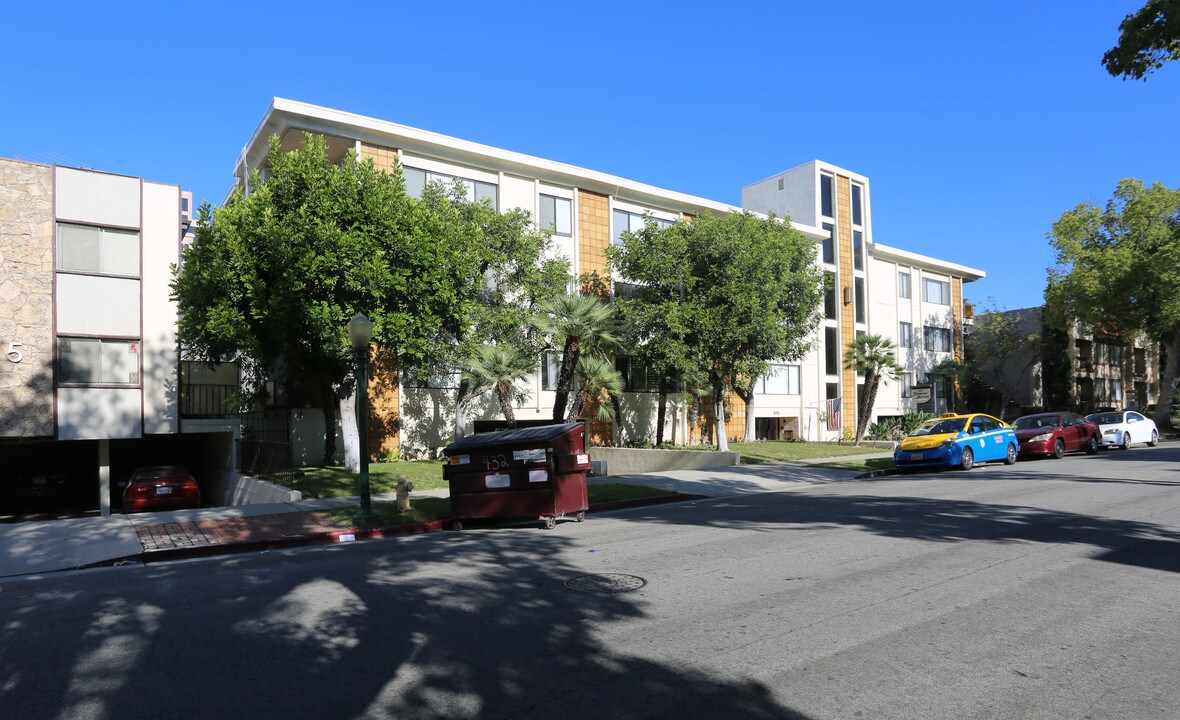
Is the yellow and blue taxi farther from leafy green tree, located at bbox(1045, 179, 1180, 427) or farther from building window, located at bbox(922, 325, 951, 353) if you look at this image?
building window, located at bbox(922, 325, 951, 353)

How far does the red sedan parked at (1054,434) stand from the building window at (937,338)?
2487cm

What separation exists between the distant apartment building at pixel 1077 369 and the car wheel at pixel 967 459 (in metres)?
33.0

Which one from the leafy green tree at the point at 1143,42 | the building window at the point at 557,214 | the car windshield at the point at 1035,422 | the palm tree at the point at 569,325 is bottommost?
the car windshield at the point at 1035,422

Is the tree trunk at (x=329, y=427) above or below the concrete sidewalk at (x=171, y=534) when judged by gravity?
above

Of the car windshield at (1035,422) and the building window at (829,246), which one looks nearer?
the car windshield at (1035,422)

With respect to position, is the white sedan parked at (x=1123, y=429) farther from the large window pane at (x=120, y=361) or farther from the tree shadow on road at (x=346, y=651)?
the large window pane at (x=120, y=361)

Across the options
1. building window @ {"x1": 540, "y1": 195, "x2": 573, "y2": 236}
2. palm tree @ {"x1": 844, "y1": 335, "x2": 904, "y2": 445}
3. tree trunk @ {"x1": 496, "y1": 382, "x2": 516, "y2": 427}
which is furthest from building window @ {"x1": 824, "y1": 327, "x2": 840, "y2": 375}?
tree trunk @ {"x1": 496, "y1": 382, "x2": 516, "y2": 427}

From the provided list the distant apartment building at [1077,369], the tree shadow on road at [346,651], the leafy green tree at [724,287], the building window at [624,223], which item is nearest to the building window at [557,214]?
the building window at [624,223]

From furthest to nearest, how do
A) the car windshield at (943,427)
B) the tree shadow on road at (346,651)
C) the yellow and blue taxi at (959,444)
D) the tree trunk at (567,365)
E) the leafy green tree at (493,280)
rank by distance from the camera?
the tree trunk at (567,365) < the leafy green tree at (493,280) < the car windshield at (943,427) < the yellow and blue taxi at (959,444) < the tree shadow on road at (346,651)

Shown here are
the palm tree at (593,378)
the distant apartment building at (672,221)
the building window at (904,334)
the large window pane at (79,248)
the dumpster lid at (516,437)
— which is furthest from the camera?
the building window at (904,334)

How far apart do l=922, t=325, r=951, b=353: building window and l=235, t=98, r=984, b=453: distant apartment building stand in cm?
9

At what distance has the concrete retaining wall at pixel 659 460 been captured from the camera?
2305cm

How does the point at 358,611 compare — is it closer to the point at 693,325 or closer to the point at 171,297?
the point at 171,297

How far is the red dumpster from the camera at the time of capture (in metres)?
12.3
